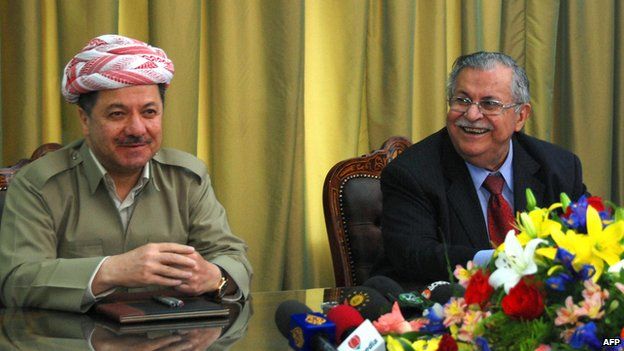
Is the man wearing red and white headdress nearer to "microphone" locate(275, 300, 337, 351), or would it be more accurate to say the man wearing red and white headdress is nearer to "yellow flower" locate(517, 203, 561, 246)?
"microphone" locate(275, 300, 337, 351)

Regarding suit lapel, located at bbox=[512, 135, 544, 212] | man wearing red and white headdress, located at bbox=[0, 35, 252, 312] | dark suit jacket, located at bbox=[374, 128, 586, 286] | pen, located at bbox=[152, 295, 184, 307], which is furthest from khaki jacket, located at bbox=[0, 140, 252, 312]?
suit lapel, located at bbox=[512, 135, 544, 212]

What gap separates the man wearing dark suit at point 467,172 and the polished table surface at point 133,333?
0.75 m

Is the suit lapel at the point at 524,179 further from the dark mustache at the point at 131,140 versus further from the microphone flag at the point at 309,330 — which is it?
the microphone flag at the point at 309,330

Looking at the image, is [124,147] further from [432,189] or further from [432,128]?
[432,128]

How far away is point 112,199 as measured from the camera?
2.77 metres

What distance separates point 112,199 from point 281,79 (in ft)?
4.85

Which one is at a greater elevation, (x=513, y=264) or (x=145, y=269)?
(x=513, y=264)

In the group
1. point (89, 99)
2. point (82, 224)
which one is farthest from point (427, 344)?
point (89, 99)

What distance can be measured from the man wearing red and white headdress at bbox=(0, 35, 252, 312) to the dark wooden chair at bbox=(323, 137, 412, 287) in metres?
0.57

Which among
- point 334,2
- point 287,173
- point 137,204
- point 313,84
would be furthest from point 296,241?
point 137,204

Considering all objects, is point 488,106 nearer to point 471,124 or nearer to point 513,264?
point 471,124

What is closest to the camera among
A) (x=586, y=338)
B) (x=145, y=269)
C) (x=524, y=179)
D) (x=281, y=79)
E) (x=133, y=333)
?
(x=586, y=338)

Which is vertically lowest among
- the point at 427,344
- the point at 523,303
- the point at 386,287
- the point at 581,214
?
the point at 386,287

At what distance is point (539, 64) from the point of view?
473cm
